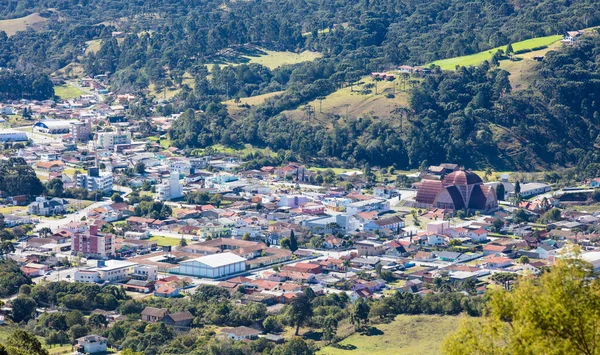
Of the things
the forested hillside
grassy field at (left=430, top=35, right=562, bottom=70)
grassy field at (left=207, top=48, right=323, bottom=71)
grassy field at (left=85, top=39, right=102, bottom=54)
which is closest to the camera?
the forested hillside

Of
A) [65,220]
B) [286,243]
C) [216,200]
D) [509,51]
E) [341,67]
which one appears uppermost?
[509,51]

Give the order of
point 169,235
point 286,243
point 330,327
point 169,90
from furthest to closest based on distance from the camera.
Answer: point 169,90
point 169,235
point 286,243
point 330,327

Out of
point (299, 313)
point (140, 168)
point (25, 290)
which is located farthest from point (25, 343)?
point (140, 168)

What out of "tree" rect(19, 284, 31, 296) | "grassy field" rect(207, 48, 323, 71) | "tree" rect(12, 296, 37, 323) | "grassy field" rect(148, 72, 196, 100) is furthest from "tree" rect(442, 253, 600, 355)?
"grassy field" rect(207, 48, 323, 71)

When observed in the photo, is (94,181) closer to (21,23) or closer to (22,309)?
(22,309)

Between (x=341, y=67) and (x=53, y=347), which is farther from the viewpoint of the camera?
(x=341, y=67)

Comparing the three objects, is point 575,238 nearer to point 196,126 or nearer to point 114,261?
point 114,261

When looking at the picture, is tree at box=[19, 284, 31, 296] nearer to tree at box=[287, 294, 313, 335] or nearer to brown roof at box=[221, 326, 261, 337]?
brown roof at box=[221, 326, 261, 337]

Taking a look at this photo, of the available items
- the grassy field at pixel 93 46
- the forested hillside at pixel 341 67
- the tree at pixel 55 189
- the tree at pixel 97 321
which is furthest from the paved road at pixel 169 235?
the grassy field at pixel 93 46
